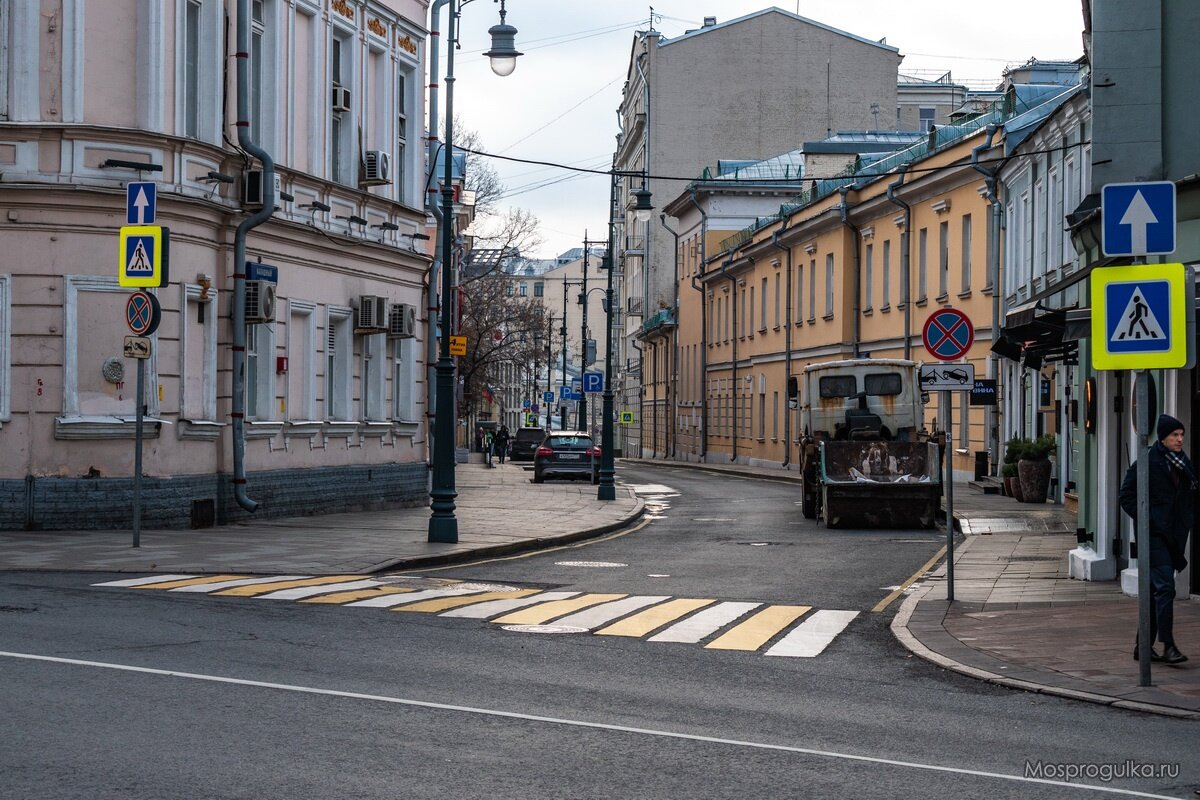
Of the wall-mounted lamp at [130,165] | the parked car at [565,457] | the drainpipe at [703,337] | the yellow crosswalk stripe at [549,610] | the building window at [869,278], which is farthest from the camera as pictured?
the drainpipe at [703,337]

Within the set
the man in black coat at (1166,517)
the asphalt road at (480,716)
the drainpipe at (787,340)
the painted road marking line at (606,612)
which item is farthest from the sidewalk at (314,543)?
the drainpipe at (787,340)

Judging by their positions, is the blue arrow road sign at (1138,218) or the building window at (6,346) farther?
the building window at (6,346)

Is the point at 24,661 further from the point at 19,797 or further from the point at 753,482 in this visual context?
the point at 753,482

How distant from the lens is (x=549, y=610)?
14.0 meters

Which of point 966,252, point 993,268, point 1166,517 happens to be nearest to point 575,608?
point 1166,517

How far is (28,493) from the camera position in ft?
67.5

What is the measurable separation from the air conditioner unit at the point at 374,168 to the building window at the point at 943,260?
1998 cm

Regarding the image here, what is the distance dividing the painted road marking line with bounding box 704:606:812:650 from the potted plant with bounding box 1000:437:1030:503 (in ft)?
64.0

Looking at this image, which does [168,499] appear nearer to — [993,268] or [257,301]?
[257,301]

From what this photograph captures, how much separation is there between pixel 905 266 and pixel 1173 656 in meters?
36.1

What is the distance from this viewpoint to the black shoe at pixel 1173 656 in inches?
430

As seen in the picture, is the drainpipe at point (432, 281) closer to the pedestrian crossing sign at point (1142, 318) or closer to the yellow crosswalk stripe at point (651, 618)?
the yellow crosswalk stripe at point (651, 618)

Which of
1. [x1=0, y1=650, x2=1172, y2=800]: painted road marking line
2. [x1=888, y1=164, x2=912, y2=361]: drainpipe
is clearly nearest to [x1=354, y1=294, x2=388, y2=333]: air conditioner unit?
[x1=0, y1=650, x2=1172, y2=800]: painted road marking line

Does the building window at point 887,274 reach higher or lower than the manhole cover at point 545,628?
higher
